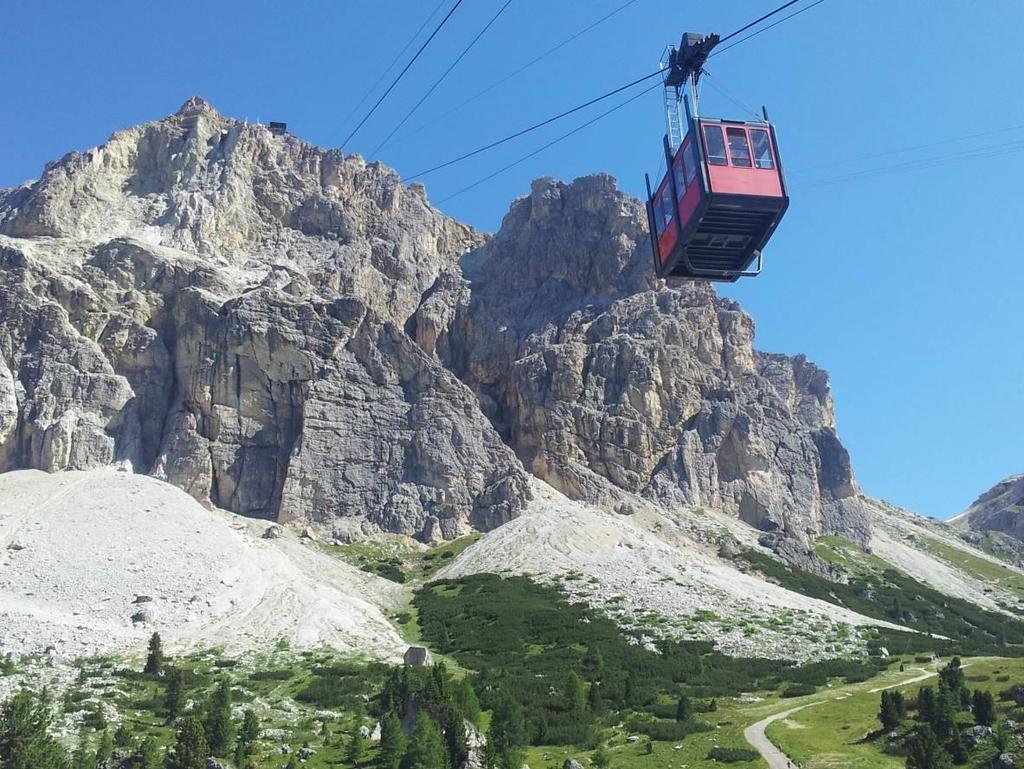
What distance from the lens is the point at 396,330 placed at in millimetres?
159000

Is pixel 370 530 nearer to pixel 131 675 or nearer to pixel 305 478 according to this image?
pixel 305 478

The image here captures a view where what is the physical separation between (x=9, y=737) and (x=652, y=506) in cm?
11624

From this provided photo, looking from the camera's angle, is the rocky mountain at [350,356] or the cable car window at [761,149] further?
the rocky mountain at [350,356]

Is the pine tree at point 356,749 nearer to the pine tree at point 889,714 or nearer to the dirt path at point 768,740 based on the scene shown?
A: the dirt path at point 768,740

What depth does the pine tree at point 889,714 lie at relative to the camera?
55.8m

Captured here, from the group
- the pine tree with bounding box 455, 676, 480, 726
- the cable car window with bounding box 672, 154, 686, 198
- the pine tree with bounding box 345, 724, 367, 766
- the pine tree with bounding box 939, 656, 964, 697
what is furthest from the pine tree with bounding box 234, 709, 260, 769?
the pine tree with bounding box 939, 656, 964, 697

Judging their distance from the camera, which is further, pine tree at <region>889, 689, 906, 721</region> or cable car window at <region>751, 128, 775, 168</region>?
pine tree at <region>889, 689, 906, 721</region>

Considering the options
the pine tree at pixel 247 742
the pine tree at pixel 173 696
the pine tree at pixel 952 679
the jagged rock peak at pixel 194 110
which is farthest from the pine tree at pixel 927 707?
the jagged rock peak at pixel 194 110

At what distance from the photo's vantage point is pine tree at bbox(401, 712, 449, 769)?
50.5 metres

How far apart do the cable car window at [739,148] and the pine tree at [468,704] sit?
129 feet

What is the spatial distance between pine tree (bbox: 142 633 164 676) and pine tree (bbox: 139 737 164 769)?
24295 mm

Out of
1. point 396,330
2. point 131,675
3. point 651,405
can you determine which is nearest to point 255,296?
point 396,330

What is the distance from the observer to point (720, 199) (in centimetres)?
3159

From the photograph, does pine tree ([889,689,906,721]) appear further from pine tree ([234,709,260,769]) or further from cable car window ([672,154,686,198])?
cable car window ([672,154,686,198])
